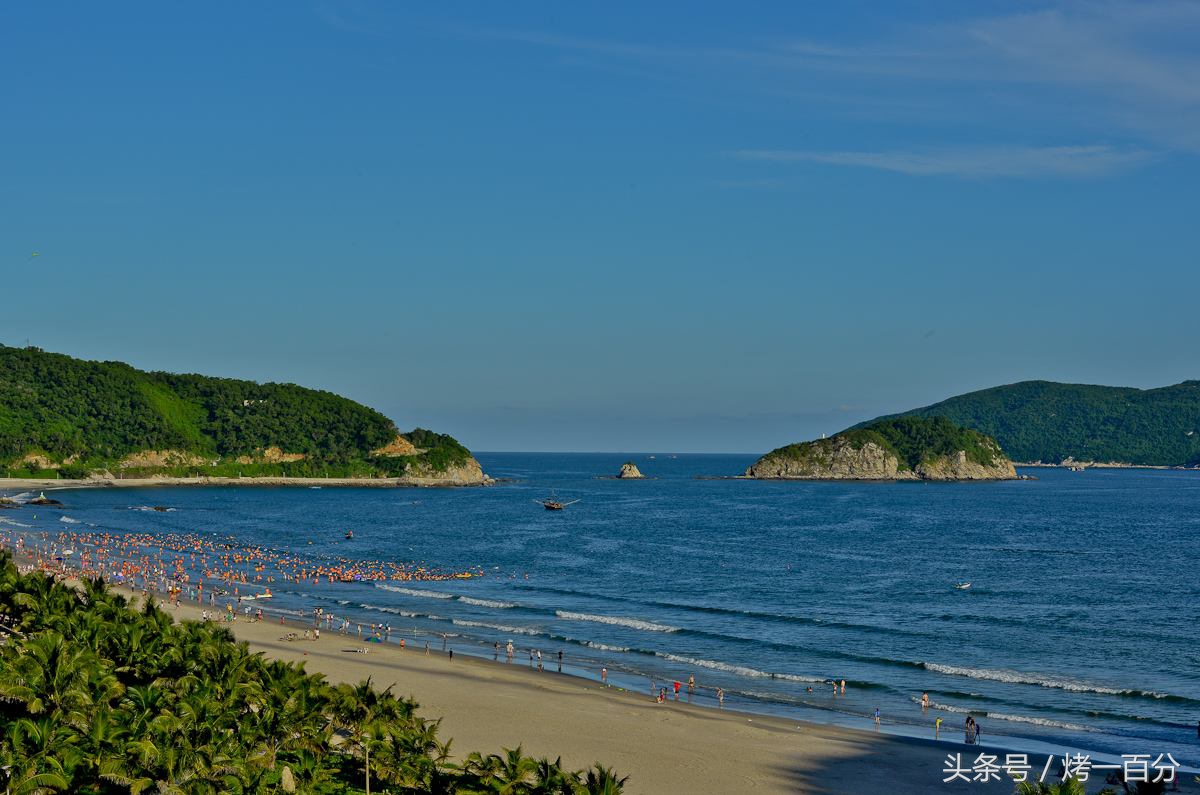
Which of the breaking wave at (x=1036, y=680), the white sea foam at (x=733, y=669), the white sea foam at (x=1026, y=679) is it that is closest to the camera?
the breaking wave at (x=1036, y=680)

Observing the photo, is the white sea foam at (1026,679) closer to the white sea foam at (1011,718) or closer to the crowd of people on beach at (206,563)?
the white sea foam at (1011,718)

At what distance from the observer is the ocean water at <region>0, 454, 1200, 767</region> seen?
50812 millimetres

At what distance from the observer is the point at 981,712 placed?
1906 inches

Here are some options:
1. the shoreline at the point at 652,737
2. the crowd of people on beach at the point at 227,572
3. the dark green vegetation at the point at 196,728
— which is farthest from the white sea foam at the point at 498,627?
the dark green vegetation at the point at 196,728

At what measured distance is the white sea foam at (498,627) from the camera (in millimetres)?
68250

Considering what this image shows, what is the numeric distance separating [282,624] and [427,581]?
22650mm

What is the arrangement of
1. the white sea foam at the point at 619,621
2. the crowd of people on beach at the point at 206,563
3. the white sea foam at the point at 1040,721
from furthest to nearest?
the crowd of people on beach at the point at 206,563, the white sea foam at the point at 619,621, the white sea foam at the point at 1040,721

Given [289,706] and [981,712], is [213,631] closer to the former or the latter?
[289,706]

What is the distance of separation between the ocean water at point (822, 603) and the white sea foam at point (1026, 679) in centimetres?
24

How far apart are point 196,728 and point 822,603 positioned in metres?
59.0

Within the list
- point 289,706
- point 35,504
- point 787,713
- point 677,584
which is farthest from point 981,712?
point 35,504

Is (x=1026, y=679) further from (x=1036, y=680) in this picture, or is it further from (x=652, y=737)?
(x=652, y=737)

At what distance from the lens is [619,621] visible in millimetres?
71938

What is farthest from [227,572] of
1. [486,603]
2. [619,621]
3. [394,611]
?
[619,621]
